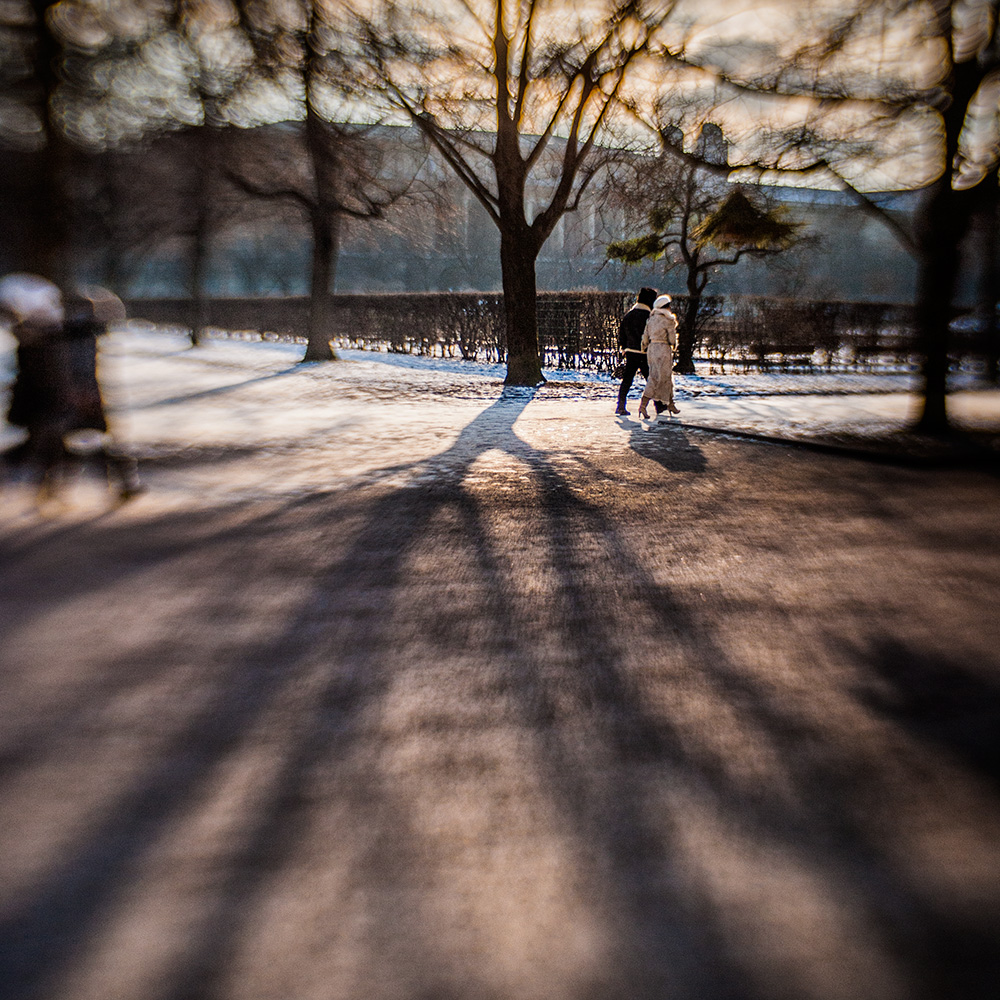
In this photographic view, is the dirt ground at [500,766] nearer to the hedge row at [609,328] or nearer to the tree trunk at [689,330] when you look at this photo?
the tree trunk at [689,330]

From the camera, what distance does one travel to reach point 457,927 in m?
2.03

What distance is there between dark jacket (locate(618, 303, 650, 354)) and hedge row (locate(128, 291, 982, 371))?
721 centimetres

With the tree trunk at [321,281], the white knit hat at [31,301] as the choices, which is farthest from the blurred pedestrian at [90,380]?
the tree trunk at [321,281]

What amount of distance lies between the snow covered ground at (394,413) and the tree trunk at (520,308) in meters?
0.47

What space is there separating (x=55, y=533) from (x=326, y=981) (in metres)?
4.94

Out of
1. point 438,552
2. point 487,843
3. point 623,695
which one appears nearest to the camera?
point 487,843

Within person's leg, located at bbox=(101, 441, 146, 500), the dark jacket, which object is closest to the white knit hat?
person's leg, located at bbox=(101, 441, 146, 500)

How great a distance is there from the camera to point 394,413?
1254 centimetres

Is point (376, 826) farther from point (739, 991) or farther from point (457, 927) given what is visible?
point (739, 991)

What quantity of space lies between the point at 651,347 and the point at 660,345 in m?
0.13

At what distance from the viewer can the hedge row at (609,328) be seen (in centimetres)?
2020

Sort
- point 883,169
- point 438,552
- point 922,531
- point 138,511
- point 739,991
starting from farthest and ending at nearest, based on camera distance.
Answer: point 883,169, point 138,511, point 922,531, point 438,552, point 739,991

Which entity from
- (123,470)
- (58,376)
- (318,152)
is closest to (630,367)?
(123,470)

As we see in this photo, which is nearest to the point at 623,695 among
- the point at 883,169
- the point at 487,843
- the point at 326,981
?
the point at 487,843
